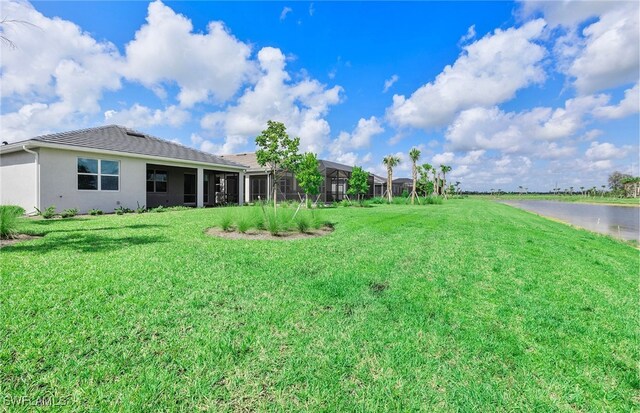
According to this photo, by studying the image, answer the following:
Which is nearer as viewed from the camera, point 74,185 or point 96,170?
point 74,185

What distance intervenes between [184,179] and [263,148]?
7512 mm

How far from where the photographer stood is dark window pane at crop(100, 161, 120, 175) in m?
13.5

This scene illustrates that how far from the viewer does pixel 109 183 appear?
13.7 m

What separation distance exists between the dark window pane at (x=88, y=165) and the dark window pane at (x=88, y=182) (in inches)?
8.4

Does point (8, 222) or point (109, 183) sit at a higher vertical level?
point (109, 183)

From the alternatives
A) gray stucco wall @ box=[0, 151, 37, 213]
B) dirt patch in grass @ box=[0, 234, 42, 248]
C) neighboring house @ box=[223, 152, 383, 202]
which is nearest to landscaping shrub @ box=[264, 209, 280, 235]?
dirt patch in grass @ box=[0, 234, 42, 248]

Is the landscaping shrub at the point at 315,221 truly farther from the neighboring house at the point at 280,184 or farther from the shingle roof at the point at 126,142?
the neighboring house at the point at 280,184

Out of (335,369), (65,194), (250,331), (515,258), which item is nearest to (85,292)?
(250,331)

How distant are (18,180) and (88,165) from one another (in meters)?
2.60

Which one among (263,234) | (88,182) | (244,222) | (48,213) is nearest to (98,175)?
(88,182)

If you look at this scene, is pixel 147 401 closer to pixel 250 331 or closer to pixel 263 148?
pixel 250 331

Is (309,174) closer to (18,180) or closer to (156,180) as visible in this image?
(156,180)

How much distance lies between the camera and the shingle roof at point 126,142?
1280 cm

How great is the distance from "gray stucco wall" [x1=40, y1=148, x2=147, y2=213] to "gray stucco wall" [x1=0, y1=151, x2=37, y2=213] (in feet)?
1.70
